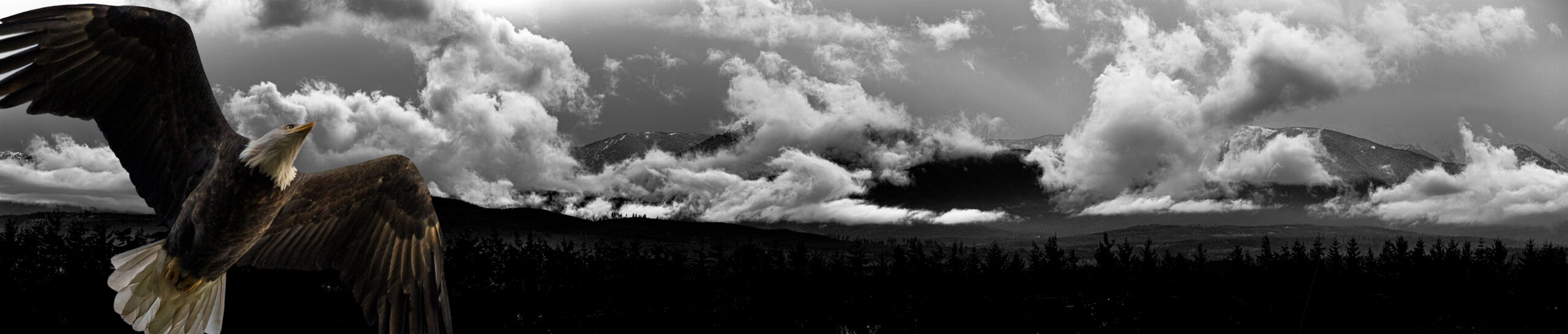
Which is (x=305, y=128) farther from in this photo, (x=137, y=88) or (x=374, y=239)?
(x=137, y=88)

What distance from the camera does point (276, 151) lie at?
5.97 meters

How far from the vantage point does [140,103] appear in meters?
7.19

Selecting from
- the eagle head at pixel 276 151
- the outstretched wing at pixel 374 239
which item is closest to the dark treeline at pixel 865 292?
the outstretched wing at pixel 374 239

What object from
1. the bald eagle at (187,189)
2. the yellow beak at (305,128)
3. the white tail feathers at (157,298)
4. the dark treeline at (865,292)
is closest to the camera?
the yellow beak at (305,128)

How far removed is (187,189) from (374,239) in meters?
1.48

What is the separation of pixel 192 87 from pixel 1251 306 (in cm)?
15768

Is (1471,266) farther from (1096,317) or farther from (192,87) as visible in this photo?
(192,87)

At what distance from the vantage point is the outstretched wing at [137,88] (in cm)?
680

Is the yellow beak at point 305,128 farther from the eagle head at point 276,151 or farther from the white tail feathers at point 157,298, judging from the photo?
the white tail feathers at point 157,298

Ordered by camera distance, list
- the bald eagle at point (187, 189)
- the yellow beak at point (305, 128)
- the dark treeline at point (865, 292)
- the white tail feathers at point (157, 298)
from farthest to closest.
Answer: the dark treeline at point (865, 292), the white tail feathers at point (157, 298), the bald eagle at point (187, 189), the yellow beak at point (305, 128)

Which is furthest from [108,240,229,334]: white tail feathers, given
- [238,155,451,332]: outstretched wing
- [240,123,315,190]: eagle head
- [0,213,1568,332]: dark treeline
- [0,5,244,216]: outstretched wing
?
[0,213,1568,332]: dark treeline

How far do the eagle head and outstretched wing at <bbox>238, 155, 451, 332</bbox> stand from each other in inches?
25.8

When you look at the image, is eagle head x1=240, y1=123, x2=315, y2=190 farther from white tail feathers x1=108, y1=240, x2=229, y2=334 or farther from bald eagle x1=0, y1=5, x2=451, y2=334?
white tail feathers x1=108, y1=240, x2=229, y2=334

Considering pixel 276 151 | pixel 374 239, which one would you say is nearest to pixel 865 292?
pixel 374 239
